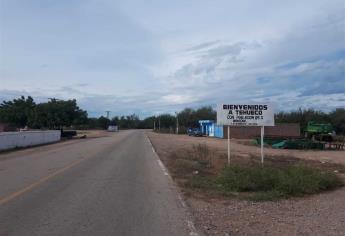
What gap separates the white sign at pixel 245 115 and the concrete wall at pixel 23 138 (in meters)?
23.5

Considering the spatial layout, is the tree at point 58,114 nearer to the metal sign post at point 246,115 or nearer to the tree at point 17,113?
the tree at point 17,113

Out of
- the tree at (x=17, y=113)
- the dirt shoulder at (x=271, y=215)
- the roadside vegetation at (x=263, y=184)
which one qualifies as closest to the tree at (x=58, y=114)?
the tree at (x=17, y=113)

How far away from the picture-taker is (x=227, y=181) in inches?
600

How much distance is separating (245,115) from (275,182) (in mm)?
6034

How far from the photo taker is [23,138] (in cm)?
4519

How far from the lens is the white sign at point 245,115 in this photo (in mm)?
20109

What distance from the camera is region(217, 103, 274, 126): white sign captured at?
20.1 metres

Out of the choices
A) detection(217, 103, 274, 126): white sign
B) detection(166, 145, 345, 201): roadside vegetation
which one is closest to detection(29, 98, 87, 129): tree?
detection(217, 103, 274, 126): white sign

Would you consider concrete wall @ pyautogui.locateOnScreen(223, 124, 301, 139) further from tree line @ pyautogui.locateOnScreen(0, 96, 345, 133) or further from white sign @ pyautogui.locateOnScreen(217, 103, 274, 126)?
white sign @ pyautogui.locateOnScreen(217, 103, 274, 126)

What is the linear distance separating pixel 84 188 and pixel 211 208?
4360mm

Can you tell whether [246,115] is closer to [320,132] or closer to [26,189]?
[26,189]

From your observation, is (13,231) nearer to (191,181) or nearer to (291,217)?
Result: (291,217)

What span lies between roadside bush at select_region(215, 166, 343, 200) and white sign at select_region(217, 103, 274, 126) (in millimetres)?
4501

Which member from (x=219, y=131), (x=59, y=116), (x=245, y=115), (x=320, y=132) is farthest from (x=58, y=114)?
(x=245, y=115)
